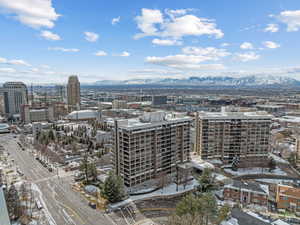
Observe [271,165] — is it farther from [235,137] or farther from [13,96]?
[13,96]

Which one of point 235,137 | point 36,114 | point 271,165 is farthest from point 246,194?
point 36,114

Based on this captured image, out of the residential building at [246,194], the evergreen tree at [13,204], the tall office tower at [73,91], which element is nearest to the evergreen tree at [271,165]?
the residential building at [246,194]

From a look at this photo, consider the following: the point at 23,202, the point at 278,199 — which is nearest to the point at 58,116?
the point at 23,202

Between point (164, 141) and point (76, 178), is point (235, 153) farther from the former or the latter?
point (76, 178)

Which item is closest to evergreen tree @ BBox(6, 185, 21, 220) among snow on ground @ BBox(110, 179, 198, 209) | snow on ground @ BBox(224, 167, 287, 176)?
snow on ground @ BBox(110, 179, 198, 209)

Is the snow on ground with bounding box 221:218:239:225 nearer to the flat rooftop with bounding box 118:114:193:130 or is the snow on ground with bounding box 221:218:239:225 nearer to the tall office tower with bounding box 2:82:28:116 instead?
the flat rooftop with bounding box 118:114:193:130

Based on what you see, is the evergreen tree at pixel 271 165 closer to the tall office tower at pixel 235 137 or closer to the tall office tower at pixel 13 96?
the tall office tower at pixel 235 137
